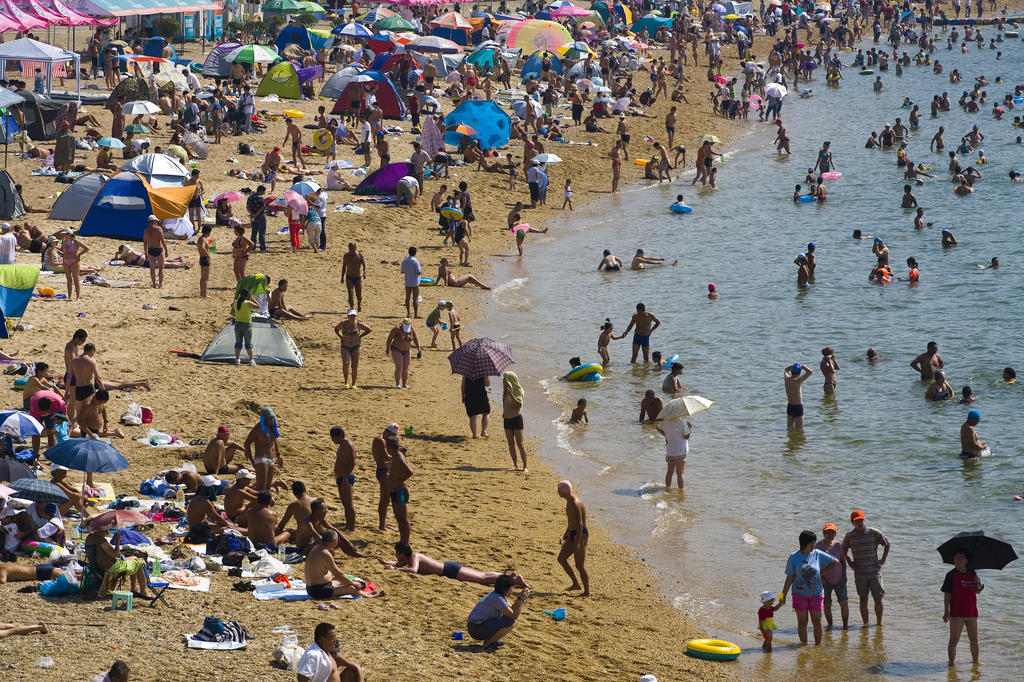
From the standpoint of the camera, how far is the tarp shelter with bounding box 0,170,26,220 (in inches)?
890

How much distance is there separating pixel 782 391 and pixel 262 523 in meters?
10.6

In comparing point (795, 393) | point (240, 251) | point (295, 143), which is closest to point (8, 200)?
point (240, 251)

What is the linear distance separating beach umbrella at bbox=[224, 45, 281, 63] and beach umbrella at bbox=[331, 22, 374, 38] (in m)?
6.00

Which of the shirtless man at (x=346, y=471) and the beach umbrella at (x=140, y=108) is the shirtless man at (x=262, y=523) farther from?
the beach umbrella at (x=140, y=108)

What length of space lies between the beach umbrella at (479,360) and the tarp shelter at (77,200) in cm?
1133

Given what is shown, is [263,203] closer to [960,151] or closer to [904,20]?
[960,151]

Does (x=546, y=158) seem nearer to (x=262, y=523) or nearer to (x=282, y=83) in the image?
(x=282, y=83)

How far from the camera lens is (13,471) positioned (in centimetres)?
1121

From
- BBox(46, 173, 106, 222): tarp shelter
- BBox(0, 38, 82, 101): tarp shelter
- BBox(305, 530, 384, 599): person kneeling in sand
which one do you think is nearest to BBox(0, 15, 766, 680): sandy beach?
BBox(305, 530, 384, 599): person kneeling in sand

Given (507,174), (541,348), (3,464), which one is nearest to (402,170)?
(507,174)

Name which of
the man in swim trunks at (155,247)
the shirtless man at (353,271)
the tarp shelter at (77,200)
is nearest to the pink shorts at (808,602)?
the shirtless man at (353,271)

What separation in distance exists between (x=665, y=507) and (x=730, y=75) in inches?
1761

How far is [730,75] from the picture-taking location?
5553cm

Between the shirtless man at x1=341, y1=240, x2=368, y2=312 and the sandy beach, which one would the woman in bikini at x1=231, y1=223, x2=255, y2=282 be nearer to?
the sandy beach
